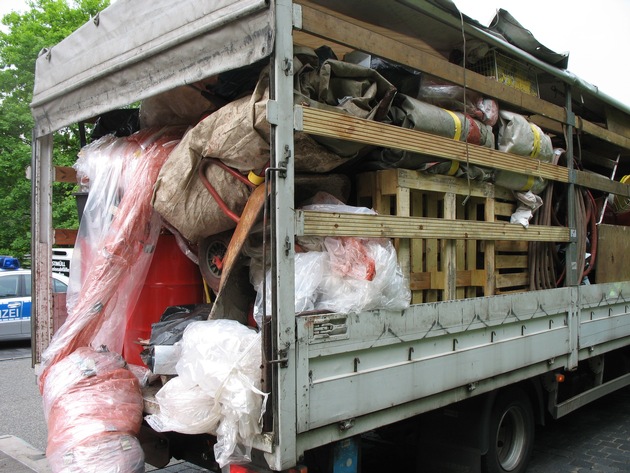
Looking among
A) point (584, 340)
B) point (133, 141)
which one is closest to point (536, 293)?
point (584, 340)

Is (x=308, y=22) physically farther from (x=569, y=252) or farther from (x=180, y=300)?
(x=569, y=252)

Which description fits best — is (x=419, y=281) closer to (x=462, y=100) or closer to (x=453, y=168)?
(x=453, y=168)

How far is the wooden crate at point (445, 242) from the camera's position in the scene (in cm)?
338

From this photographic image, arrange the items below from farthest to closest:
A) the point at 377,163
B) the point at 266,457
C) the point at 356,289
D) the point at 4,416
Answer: the point at 4,416, the point at 377,163, the point at 356,289, the point at 266,457

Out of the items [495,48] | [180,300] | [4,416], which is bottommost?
[4,416]

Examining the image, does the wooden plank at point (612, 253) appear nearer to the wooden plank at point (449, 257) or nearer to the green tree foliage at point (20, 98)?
the wooden plank at point (449, 257)

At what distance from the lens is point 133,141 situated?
3.89 m

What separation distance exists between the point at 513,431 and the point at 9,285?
35.3 feet

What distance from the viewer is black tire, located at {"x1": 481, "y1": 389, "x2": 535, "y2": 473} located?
4082 mm

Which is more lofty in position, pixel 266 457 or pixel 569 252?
pixel 569 252

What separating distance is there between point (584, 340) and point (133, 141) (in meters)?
3.87

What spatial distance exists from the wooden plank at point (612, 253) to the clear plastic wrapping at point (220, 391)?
3692 millimetres

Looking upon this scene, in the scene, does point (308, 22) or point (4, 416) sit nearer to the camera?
point (308, 22)

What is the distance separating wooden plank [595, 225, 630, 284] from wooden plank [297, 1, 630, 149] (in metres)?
0.99
